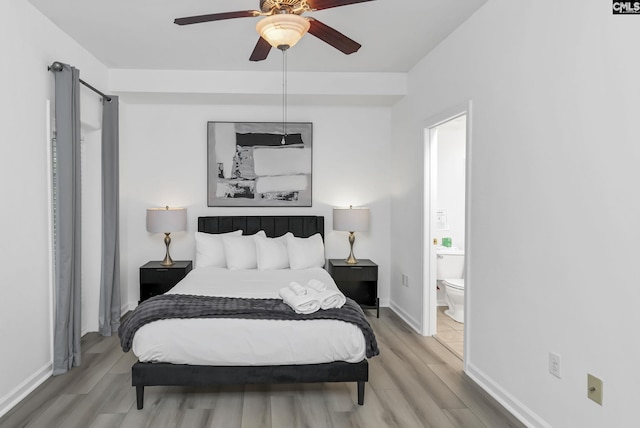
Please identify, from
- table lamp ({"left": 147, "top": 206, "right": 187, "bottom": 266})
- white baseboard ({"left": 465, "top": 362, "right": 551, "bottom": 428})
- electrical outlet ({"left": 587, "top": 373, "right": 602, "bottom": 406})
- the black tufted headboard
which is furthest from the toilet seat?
table lamp ({"left": 147, "top": 206, "right": 187, "bottom": 266})

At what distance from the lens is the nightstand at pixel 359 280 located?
5082 millimetres

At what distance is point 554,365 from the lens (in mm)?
2492

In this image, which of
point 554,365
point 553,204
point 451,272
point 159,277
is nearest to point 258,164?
point 159,277

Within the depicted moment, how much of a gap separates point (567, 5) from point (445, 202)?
12.0ft

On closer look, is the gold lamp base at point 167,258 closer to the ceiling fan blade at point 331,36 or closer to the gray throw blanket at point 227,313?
the gray throw blanket at point 227,313

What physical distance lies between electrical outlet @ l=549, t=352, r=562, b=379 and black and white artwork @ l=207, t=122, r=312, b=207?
11.5 feet

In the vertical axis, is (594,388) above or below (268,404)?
above

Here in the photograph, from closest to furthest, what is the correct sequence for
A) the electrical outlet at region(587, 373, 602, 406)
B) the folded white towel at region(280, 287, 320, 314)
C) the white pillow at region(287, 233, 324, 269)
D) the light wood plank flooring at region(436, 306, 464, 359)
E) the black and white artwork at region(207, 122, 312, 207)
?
the electrical outlet at region(587, 373, 602, 406) → the folded white towel at region(280, 287, 320, 314) → the light wood plank flooring at region(436, 306, 464, 359) → the white pillow at region(287, 233, 324, 269) → the black and white artwork at region(207, 122, 312, 207)

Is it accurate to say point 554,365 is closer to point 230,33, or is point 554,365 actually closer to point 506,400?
point 506,400

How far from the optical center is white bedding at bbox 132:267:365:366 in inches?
115

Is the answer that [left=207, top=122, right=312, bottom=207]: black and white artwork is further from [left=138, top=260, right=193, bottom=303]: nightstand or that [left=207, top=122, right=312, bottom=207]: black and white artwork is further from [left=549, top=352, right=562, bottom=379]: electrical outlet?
[left=549, top=352, right=562, bottom=379]: electrical outlet

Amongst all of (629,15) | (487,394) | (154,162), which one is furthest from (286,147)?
(629,15)

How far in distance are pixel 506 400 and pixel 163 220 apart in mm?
3755

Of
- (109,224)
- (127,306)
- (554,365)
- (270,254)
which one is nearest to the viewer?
(554,365)
